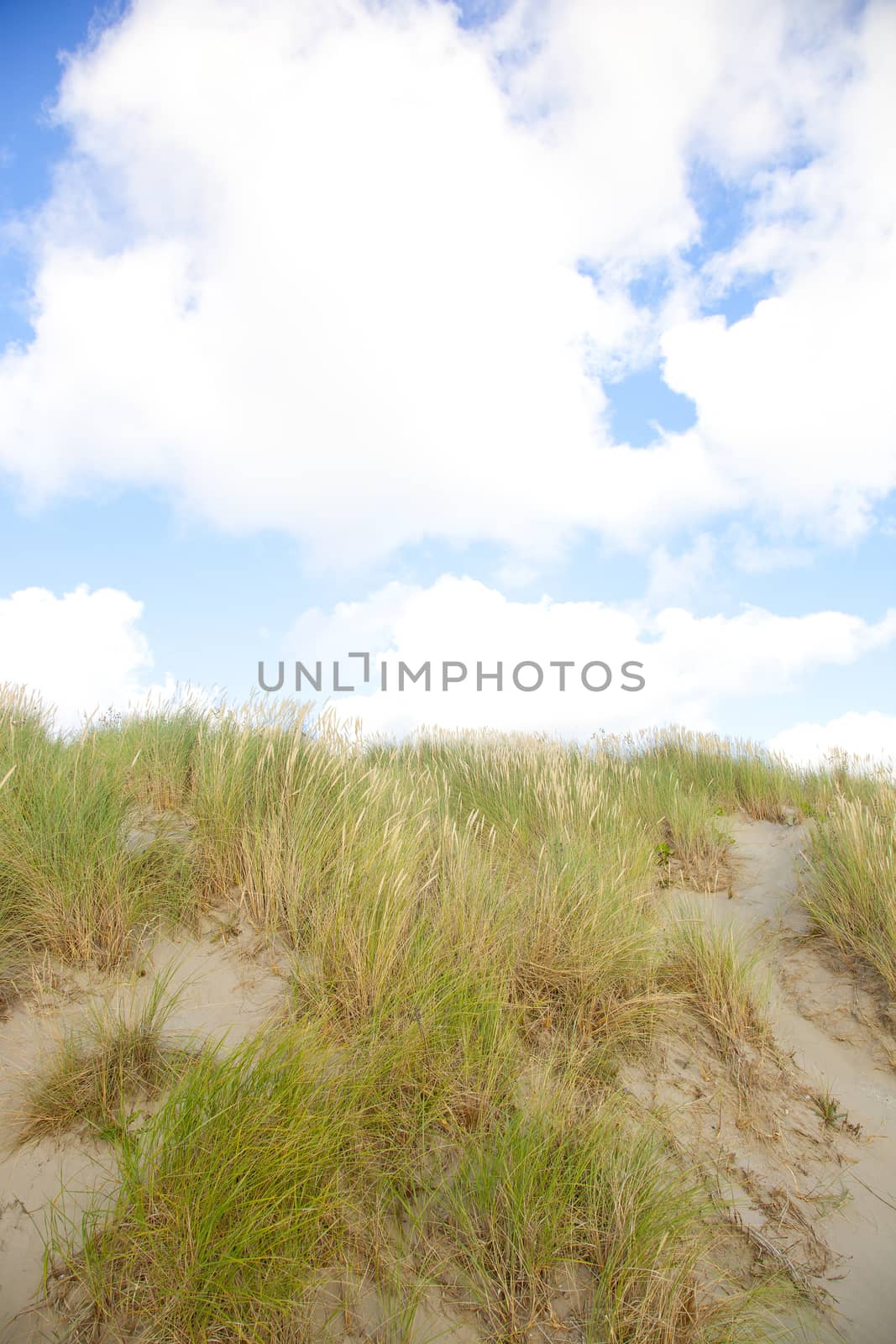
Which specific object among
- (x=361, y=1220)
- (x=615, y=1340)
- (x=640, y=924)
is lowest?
(x=615, y=1340)

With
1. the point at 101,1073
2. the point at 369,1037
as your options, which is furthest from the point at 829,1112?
the point at 101,1073

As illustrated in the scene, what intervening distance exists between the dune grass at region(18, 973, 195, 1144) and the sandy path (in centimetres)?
297

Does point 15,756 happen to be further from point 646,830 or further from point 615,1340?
point 646,830

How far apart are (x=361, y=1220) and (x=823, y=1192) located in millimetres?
2409

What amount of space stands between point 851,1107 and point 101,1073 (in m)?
4.08

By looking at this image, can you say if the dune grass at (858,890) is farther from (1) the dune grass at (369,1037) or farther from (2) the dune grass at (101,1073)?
(2) the dune grass at (101,1073)

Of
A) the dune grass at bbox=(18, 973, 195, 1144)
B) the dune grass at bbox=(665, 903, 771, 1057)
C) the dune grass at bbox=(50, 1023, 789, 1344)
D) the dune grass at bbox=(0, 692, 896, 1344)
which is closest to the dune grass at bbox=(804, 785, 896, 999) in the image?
the dune grass at bbox=(0, 692, 896, 1344)

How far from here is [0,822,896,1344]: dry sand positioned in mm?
2543

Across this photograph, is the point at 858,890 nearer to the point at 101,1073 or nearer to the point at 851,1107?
the point at 851,1107

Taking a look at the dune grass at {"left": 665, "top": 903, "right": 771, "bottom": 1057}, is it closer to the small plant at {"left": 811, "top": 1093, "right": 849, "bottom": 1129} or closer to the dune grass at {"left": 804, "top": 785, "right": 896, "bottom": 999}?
the small plant at {"left": 811, "top": 1093, "right": 849, "bottom": 1129}

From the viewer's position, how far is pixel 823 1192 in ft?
11.2

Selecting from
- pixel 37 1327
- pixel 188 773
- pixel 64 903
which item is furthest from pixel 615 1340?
pixel 188 773

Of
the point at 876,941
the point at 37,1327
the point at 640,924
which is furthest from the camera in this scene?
the point at 876,941

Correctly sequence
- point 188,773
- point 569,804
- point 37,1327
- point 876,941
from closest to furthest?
point 37,1327 < point 876,941 < point 188,773 < point 569,804
